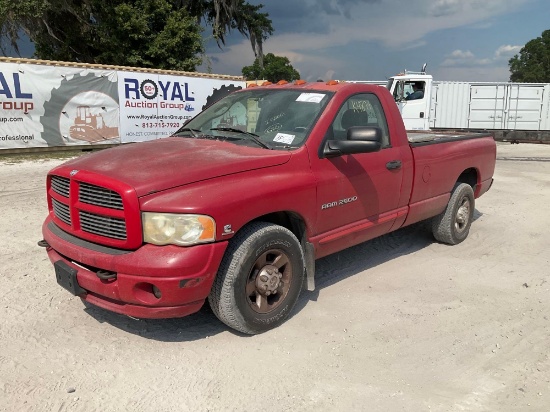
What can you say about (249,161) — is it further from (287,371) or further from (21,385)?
(21,385)

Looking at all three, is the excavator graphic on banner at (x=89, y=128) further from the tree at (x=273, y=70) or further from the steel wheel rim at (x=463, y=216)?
the tree at (x=273, y=70)

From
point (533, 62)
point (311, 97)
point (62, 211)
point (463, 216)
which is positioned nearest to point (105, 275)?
point (62, 211)

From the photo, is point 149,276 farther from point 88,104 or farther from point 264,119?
point 88,104

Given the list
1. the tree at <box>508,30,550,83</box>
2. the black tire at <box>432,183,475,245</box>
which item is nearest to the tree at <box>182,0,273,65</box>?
the black tire at <box>432,183,475,245</box>

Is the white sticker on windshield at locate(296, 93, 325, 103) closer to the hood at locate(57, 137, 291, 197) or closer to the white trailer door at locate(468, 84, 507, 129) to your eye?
the hood at locate(57, 137, 291, 197)

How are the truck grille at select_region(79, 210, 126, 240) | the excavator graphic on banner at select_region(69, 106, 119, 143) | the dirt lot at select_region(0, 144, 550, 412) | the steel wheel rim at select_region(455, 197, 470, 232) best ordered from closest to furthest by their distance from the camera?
the dirt lot at select_region(0, 144, 550, 412) < the truck grille at select_region(79, 210, 126, 240) < the steel wheel rim at select_region(455, 197, 470, 232) < the excavator graphic on banner at select_region(69, 106, 119, 143)

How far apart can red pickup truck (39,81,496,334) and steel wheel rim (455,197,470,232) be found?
1186mm

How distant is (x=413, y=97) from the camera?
1717 cm

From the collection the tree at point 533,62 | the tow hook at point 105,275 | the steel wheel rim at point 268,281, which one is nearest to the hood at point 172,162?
the tow hook at point 105,275

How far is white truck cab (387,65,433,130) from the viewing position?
56.1 ft

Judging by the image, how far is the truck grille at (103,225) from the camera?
10.2 ft

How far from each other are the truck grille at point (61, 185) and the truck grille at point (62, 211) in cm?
9

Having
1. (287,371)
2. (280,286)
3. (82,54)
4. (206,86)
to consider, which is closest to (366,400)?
(287,371)

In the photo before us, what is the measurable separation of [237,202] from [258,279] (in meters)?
0.63
